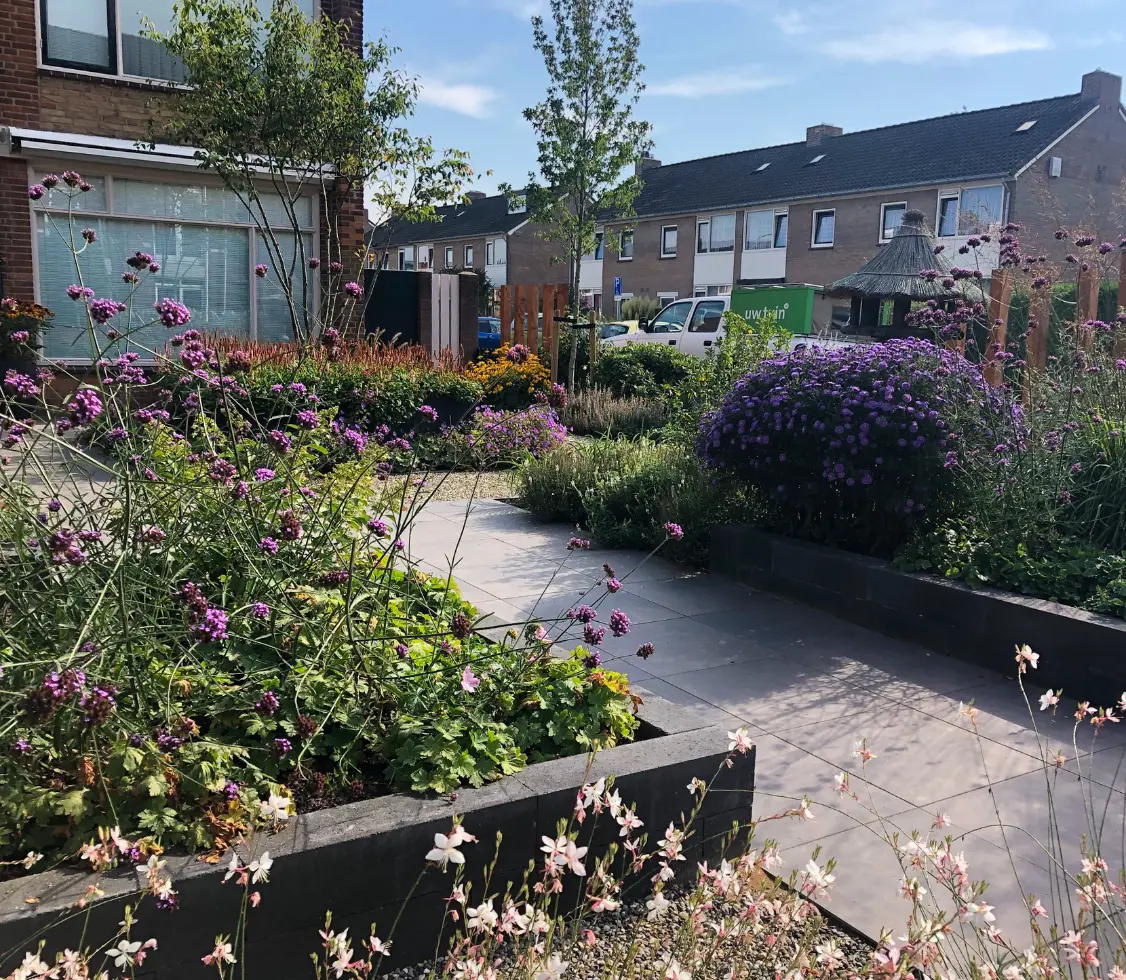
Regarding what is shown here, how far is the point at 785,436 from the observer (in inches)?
232

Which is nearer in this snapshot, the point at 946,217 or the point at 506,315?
the point at 506,315

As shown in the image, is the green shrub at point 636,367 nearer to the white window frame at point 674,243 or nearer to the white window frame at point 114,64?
the white window frame at point 114,64

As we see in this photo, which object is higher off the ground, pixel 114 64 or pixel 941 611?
pixel 114 64

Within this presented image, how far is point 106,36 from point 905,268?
1071cm

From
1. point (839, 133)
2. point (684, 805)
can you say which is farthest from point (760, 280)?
Result: point (684, 805)

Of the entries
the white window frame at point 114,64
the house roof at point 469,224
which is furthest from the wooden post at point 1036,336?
the house roof at point 469,224

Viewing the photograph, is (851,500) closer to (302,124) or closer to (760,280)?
(302,124)

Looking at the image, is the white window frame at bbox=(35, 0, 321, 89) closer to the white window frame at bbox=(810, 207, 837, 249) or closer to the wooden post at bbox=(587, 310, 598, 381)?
the wooden post at bbox=(587, 310, 598, 381)

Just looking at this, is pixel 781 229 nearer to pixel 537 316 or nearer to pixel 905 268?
pixel 537 316

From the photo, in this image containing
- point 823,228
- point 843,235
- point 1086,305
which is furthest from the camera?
point 823,228

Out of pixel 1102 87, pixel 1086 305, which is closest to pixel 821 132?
pixel 1102 87

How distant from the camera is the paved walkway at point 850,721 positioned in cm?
316

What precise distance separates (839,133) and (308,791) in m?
40.9

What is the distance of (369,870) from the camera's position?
2455 millimetres
